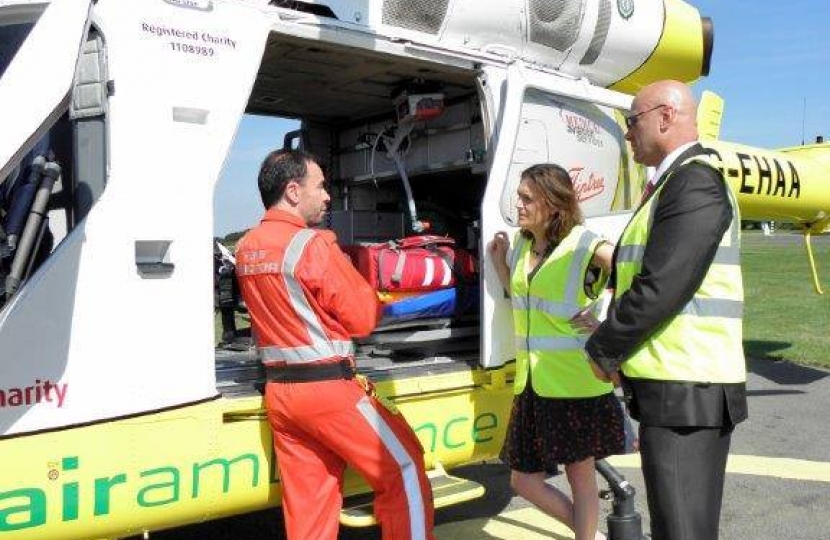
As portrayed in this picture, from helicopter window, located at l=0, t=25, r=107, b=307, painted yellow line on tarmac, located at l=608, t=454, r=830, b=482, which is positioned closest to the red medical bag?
helicopter window, located at l=0, t=25, r=107, b=307

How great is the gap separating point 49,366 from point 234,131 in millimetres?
1104

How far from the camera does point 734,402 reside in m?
2.68

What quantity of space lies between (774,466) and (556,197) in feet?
10.5

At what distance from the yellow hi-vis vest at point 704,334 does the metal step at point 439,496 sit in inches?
51.8

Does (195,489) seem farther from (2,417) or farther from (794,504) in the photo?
(794,504)

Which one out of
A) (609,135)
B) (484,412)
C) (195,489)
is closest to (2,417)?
(195,489)

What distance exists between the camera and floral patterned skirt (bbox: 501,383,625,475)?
367 centimetres

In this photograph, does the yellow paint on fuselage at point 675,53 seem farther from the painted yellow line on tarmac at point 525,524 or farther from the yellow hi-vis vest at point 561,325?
the painted yellow line on tarmac at point 525,524

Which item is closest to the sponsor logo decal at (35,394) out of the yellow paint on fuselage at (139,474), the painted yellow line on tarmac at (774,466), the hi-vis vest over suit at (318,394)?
the yellow paint on fuselage at (139,474)

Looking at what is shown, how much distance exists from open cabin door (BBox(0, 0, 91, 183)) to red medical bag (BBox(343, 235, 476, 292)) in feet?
6.73

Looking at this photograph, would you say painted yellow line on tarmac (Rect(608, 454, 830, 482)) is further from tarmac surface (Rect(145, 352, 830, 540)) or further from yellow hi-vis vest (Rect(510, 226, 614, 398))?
yellow hi-vis vest (Rect(510, 226, 614, 398))

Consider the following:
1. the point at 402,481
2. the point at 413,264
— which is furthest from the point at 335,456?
the point at 413,264

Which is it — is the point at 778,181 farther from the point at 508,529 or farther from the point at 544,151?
the point at 508,529

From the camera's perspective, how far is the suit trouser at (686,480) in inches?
104
